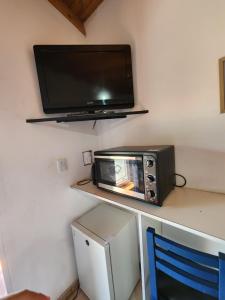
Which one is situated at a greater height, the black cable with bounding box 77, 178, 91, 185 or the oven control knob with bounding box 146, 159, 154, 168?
the oven control knob with bounding box 146, 159, 154, 168

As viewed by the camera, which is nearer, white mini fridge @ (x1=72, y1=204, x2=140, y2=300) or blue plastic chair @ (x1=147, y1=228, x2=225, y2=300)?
blue plastic chair @ (x1=147, y1=228, x2=225, y2=300)

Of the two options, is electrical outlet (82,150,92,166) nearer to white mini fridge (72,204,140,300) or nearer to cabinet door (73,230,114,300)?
white mini fridge (72,204,140,300)

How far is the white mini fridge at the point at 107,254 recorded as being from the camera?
1191 mm

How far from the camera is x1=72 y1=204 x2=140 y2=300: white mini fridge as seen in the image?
3.91ft

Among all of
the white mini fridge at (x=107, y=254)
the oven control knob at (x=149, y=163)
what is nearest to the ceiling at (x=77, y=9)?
the oven control knob at (x=149, y=163)

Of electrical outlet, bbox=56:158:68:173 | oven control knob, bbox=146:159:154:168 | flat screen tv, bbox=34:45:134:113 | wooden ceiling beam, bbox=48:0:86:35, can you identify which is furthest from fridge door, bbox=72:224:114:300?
wooden ceiling beam, bbox=48:0:86:35

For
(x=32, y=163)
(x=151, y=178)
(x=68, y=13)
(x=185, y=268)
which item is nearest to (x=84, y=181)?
(x=32, y=163)

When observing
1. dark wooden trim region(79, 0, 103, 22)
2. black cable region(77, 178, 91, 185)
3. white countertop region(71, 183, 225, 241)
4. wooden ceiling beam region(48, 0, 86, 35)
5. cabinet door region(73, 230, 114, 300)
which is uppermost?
dark wooden trim region(79, 0, 103, 22)

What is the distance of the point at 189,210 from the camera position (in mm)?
961

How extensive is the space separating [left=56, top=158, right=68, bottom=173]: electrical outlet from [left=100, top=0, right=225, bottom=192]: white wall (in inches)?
28.3

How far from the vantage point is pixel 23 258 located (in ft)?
3.93

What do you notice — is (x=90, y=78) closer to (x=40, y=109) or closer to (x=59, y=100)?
(x=59, y=100)

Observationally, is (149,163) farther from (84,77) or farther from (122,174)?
(84,77)

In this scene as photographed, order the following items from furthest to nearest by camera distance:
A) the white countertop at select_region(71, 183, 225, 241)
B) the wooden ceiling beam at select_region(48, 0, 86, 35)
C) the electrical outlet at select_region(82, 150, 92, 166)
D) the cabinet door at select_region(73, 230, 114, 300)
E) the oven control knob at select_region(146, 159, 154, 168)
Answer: the electrical outlet at select_region(82, 150, 92, 166) → the wooden ceiling beam at select_region(48, 0, 86, 35) → the cabinet door at select_region(73, 230, 114, 300) → the oven control knob at select_region(146, 159, 154, 168) → the white countertop at select_region(71, 183, 225, 241)
